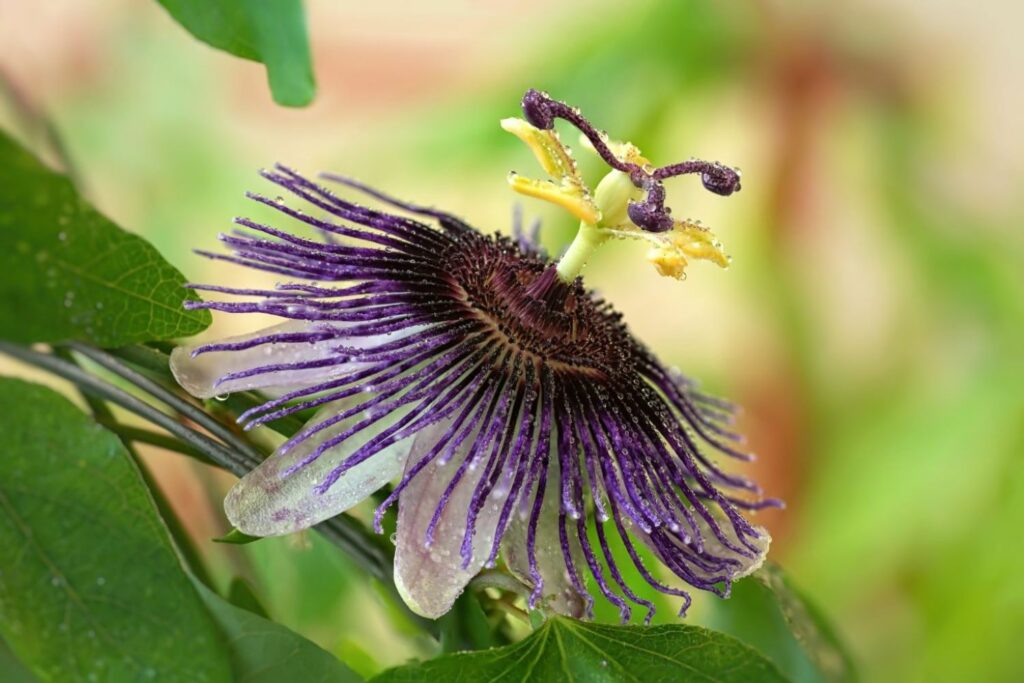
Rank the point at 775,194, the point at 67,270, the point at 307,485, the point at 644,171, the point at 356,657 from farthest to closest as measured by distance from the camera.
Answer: the point at 775,194
the point at 356,657
the point at 644,171
the point at 307,485
the point at 67,270

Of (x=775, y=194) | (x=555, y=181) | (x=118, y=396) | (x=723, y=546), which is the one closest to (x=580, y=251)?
(x=555, y=181)

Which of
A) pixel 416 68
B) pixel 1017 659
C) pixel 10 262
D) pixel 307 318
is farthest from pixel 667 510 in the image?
pixel 416 68

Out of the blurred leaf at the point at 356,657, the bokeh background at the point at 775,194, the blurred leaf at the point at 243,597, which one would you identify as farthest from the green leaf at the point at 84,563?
the bokeh background at the point at 775,194

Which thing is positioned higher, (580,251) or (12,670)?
(580,251)

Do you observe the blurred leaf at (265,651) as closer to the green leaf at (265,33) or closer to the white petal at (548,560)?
the white petal at (548,560)

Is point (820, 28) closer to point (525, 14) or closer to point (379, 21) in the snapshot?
point (525, 14)

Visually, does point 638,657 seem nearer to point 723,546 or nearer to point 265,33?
point 723,546

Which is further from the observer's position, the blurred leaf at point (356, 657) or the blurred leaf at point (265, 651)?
the blurred leaf at point (356, 657)
